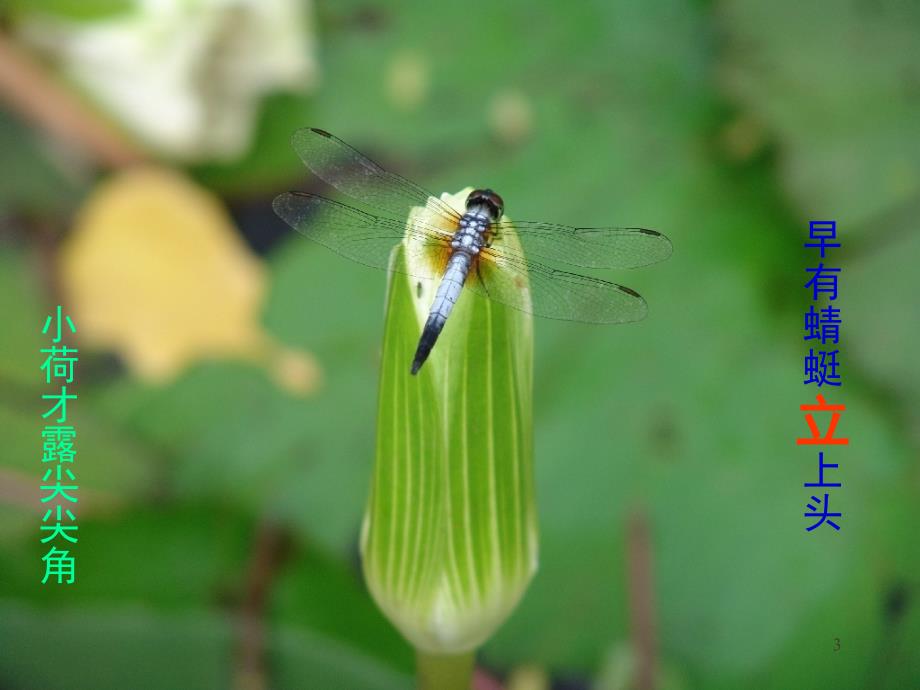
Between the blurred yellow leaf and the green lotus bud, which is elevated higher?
the blurred yellow leaf

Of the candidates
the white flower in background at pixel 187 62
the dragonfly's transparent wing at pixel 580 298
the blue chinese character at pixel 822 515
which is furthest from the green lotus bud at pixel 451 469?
the white flower in background at pixel 187 62

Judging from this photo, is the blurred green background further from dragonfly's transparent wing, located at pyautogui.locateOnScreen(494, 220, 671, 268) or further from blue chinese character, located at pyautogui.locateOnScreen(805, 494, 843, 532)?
dragonfly's transparent wing, located at pyautogui.locateOnScreen(494, 220, 671, 268)

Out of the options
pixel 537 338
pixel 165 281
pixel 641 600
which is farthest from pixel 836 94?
pixel 165 281

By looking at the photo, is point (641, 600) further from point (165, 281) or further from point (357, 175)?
point (165, 281)

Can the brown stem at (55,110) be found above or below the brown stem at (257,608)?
above

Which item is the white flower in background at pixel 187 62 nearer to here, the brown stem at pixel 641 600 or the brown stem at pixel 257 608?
the brown stem at pixel 257 608

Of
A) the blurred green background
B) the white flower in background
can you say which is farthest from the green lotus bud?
the white flower in background

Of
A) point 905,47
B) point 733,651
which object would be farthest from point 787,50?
point 733,651
